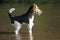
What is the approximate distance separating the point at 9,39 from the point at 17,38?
33 cm

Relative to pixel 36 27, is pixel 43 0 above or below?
above

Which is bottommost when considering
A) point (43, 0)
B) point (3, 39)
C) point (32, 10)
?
point (3, 39)

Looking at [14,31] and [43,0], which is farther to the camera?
[43,0]

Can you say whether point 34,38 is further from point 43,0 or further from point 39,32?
point 43,0

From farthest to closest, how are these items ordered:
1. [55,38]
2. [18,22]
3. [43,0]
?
[43,0] → [18,22] → [55,38]

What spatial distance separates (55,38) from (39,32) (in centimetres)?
133

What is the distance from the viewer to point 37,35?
11.9 m

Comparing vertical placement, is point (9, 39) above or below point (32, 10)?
below

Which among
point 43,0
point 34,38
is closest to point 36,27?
point 34,38

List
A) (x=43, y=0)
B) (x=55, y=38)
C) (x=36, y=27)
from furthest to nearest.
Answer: (x=43, y=0) → (x=36, y=27) → (x=55, y=38)

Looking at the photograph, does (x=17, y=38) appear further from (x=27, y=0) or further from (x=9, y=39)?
(x=27, y=0)

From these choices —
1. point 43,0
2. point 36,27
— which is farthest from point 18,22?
point 43,0

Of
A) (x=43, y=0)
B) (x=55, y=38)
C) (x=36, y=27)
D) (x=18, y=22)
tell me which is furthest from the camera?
(x=43, y=0)

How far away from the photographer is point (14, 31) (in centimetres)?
1252
